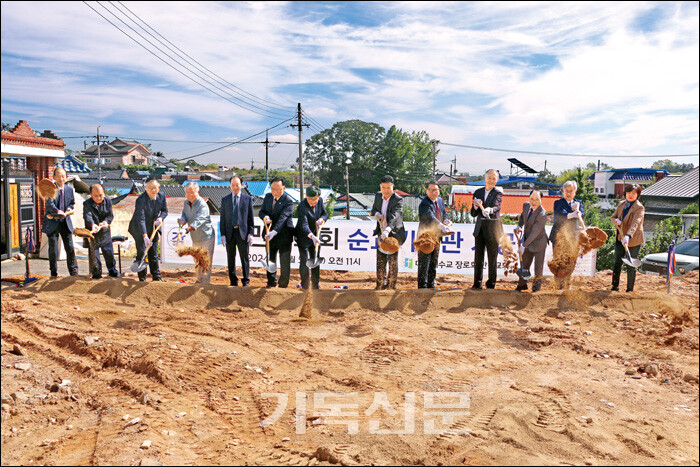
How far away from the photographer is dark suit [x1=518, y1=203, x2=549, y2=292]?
7.39m

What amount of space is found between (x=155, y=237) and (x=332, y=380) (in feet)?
15.0

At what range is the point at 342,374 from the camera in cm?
439

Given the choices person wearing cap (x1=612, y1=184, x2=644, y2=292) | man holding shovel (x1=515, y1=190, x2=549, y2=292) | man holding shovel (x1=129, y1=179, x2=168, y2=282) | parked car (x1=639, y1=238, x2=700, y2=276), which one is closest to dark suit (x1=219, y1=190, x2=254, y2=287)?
man holding shovel (x1=129, y1=179, x2=168, y2=282)

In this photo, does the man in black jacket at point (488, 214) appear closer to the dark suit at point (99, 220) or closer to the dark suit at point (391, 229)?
the dark suit at point (391, 229)

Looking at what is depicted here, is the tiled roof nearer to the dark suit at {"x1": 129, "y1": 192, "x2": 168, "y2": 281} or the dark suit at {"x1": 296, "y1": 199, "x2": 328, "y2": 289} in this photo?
the dark suit at {"x1": 296, "y1": 199, "x2": 328, "y2": 289}

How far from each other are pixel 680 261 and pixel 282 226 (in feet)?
26.2

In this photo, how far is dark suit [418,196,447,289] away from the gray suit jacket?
1.21m

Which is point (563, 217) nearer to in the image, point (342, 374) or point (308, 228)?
point (308, 228)

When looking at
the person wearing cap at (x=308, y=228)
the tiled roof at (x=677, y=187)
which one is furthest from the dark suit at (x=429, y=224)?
the tiled roof at (x=677, y=187)

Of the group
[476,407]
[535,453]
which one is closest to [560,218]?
[476,407]

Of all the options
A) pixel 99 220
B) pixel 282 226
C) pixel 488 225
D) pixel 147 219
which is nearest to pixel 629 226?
pixel 488 225

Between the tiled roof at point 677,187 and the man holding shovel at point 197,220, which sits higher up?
the tiled roof at point 677,187

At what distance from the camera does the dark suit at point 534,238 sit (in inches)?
291

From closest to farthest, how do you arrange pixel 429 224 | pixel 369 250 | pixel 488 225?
pixel 488 225 < pixel 429 224 < pixel 369 250
